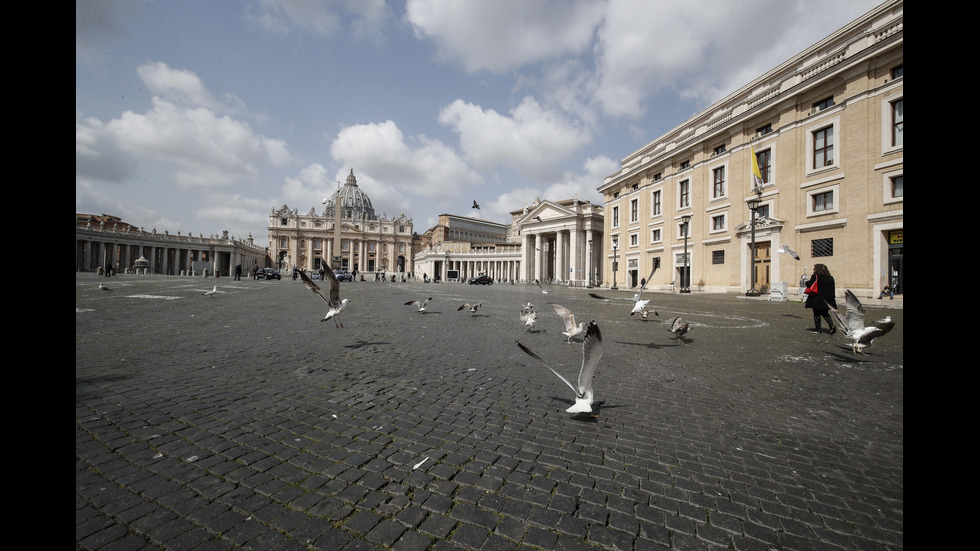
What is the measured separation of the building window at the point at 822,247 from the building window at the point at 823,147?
4450 millimetres

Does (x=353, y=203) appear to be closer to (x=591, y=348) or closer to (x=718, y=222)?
(x=718, y=222)

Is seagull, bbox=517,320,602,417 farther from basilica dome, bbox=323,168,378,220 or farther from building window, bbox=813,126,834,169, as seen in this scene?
basilica dome, bbox=323,168,378,220

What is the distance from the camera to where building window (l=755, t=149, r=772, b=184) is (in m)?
27.8

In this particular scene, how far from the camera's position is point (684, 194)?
116 feet

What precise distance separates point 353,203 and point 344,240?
68.3 ft

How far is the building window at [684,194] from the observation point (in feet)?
114

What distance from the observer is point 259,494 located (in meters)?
2.49

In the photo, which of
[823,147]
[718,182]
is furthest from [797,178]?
[718,182]

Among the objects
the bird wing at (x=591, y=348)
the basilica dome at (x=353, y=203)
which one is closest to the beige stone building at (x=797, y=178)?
the bird wing at (x=591, y=348)

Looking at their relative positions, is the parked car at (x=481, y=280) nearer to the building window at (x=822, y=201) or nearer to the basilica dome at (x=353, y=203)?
the building window at (x=822, y=201)

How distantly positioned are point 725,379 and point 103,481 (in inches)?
230
